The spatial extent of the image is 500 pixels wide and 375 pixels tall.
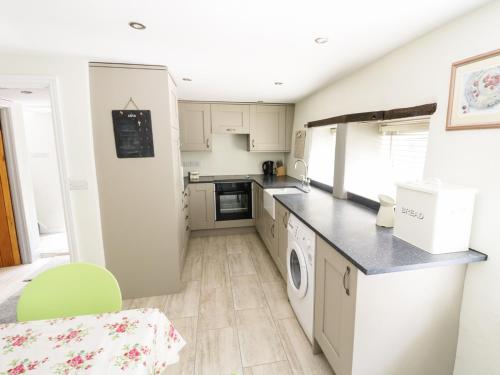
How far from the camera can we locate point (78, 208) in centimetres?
212

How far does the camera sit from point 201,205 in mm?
3660

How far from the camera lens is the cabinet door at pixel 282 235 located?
7.57 ft

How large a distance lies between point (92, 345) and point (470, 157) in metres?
1.89

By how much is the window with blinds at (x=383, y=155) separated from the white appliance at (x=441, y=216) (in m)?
0.56

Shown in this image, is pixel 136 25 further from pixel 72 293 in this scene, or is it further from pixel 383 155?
pixel 383 155

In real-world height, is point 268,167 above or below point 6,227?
above

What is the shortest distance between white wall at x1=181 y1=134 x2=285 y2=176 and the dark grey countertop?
2.12 m

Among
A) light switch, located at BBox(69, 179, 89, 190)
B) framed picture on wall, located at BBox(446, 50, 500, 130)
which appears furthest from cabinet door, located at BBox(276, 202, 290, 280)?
light switch, located at BBox(69, 179, 89, 190)

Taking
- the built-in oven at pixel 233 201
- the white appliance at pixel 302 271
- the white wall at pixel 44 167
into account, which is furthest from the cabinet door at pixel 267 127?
the white wall at pixel 44 167

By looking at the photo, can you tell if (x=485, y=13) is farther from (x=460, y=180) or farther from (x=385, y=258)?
(x=385, y=258)

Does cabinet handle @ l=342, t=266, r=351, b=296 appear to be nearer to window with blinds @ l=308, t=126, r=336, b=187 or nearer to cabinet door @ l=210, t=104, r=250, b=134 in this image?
window with blinds @ l=308, t=126, r=336, b=187

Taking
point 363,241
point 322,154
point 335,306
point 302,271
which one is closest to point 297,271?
point 302,271

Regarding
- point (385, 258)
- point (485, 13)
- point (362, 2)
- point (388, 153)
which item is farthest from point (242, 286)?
point (485, 13)

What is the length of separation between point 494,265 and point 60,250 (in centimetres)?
457
